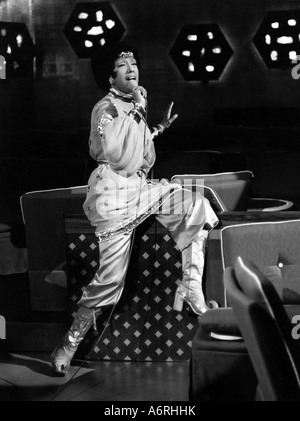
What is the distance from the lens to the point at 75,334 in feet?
14.7

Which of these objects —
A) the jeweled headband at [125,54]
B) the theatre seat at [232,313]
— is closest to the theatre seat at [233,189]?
the theatre seat at [232,313]

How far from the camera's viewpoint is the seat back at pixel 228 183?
182 inches

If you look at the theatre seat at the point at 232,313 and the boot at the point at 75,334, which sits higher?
the theatre seat at the point at 232,313

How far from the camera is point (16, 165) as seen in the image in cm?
479

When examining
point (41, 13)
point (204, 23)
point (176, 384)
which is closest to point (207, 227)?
point (176, 384)

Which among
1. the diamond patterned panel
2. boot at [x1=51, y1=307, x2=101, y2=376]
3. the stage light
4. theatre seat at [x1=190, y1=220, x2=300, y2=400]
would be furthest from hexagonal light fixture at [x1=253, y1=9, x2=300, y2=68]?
boot at [x1=51, y1=307, x2=101, y2=376]

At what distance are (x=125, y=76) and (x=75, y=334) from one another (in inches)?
54.7

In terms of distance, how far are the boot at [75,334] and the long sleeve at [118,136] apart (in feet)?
2.52

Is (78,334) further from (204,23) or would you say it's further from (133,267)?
(204,23)

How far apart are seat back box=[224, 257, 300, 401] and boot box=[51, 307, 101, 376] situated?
6.96 feet

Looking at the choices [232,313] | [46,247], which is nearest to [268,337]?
[232,313]

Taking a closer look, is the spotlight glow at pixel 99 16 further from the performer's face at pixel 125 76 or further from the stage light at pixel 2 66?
the stage light at pixel 2 66

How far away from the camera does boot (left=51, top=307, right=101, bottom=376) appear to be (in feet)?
14.7

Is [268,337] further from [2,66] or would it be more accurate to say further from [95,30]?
[2,66]
